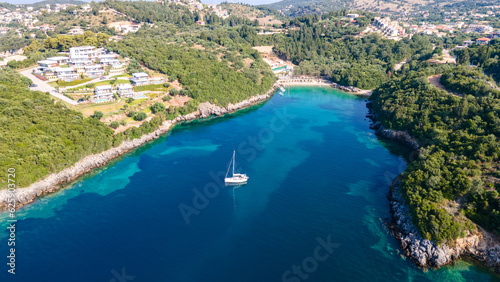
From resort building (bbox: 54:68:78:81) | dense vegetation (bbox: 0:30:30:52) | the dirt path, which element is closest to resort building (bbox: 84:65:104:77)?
resort building (bbox: 54:68:78:81)

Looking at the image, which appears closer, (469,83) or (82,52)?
(469,83)

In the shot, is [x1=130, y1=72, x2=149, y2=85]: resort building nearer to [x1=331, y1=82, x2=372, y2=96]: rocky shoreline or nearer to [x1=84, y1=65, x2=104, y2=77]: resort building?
[x1=84, y1=65, x2=104, y2=77]: resort building

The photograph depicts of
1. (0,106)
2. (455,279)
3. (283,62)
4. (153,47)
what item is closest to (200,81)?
(153,47)

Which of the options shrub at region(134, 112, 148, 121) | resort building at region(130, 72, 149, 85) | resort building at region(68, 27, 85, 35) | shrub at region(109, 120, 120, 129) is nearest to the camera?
shrub at region(109, 120, 120, 129)

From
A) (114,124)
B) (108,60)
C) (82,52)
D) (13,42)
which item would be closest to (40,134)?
(114,124)

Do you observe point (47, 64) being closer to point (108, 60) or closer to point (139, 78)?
point (108, 60)

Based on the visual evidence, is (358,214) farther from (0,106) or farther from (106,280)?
(0,106)

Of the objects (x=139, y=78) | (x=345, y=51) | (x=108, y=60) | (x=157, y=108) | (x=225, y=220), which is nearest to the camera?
(x=225, y=220)
